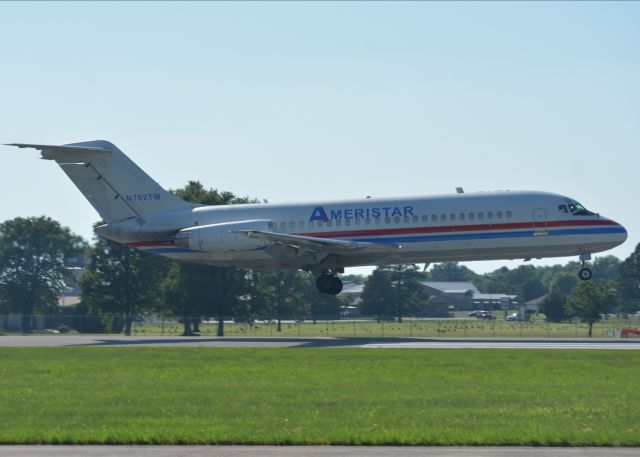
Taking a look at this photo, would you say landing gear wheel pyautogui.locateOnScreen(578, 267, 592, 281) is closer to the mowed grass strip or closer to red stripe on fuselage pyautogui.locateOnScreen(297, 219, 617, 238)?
red stripe on fuselage pyautogui.locateOnScreen(297, 219, 617, 238)

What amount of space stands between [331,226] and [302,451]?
34.4m

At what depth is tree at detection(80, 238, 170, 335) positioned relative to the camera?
7900 cm

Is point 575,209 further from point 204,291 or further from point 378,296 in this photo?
point 378,296

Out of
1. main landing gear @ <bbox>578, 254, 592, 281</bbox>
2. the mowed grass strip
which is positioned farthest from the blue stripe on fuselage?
the mowed grass strip

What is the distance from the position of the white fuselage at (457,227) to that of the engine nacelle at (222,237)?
417 mm

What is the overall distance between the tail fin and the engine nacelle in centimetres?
255

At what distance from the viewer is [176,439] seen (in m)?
16.2

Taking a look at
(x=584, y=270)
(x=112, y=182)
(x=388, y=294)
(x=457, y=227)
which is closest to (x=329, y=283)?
(x=457, y=227)

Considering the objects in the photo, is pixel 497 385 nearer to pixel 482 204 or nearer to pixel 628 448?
pixel 628 448

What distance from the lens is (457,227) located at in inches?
1852

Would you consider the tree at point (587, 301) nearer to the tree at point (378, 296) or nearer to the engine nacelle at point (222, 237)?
the engine nacelle at point (222, 237)

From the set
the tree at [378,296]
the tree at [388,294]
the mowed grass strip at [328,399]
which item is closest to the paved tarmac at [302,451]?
the mowed grass strip at [328,399]

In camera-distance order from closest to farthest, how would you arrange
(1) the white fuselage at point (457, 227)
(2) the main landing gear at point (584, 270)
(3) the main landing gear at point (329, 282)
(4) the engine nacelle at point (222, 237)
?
(1) the white fuselage at point (457, 227), (2) the main landing gear at point (584, 270), (4) the engine nacelle at point (222, 237), (3) the main landing gear at point (329, 282)

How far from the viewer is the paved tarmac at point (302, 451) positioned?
48.4 ft
